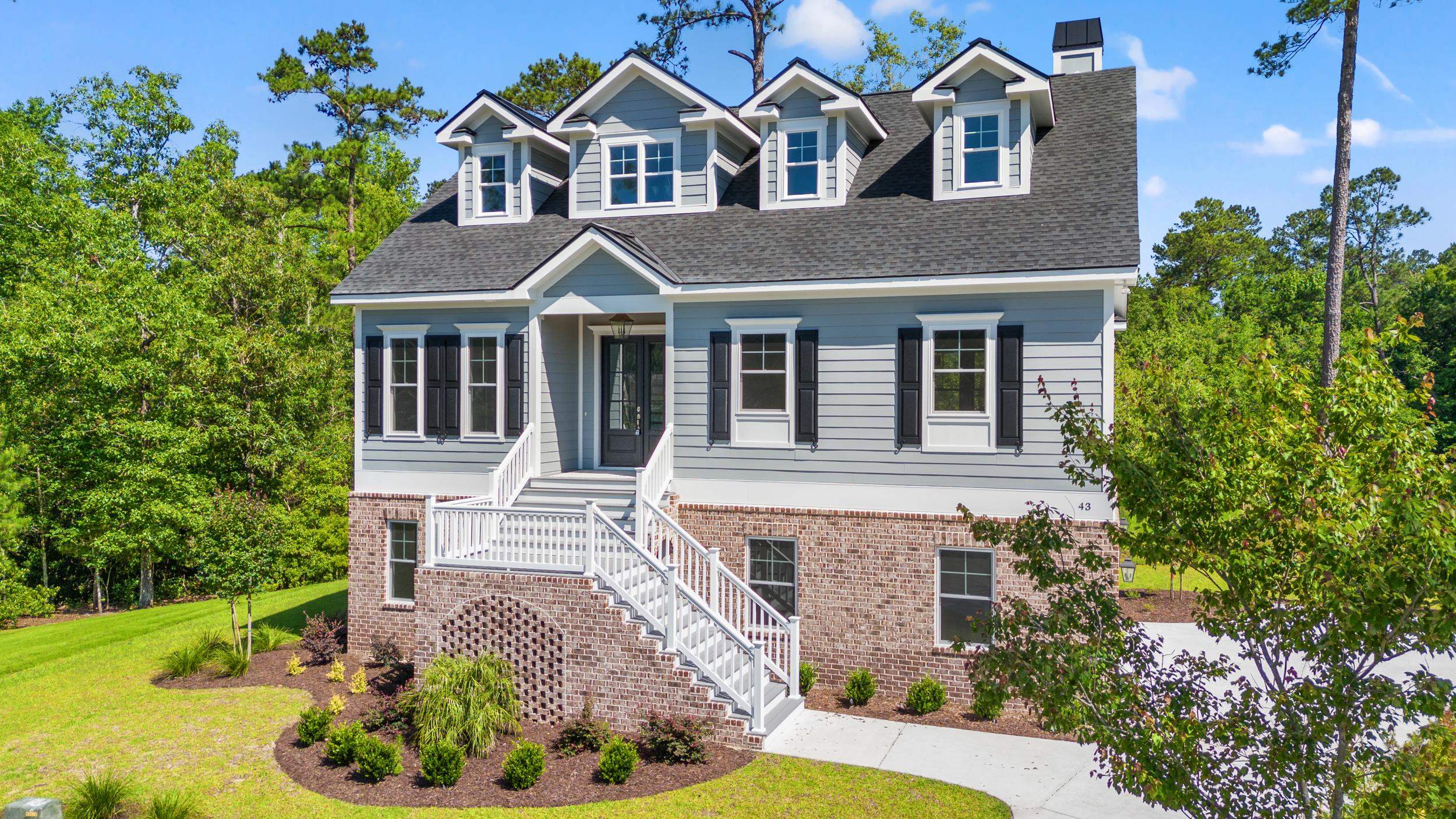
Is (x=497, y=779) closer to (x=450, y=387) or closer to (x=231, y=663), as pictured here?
(x=231, y=663)

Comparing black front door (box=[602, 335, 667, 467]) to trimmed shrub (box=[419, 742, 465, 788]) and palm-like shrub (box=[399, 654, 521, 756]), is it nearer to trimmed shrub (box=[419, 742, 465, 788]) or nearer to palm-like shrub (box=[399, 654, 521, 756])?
palm-like shrub (box=[399, 654, 521, 756])

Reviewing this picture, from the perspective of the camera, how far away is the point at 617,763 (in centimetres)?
1048

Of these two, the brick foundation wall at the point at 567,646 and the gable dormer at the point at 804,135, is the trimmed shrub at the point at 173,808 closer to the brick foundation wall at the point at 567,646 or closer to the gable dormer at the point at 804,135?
the brick foundation wall at the point at 567,646

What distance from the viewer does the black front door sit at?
16.8m

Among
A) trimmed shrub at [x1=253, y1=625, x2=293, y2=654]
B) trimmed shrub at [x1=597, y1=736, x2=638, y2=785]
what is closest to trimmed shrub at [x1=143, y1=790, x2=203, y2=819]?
trimmed shrub at [x1=597, y1=736, x2=638, y2=785]

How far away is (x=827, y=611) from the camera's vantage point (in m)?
14.1

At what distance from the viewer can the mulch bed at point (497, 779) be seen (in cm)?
1018

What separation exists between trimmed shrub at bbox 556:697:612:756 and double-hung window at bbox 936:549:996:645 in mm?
5235

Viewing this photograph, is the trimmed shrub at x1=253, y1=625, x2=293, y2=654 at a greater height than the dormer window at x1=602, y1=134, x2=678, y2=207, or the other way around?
the dormer window at x1=602, y1=134, x2=678, y2=207

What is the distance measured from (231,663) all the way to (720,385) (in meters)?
9.26

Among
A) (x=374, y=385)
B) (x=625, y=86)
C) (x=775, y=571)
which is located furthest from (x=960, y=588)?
(x=374, y=385)

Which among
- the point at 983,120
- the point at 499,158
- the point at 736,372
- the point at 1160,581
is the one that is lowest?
the point at 1160,581

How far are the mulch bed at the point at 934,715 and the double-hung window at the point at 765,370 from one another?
4508 millimetres

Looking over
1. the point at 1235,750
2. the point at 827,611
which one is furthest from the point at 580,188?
the point at 1235,750
